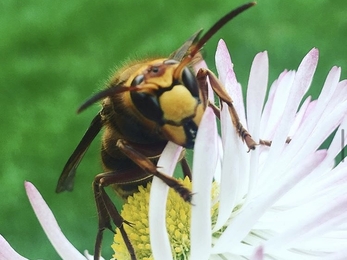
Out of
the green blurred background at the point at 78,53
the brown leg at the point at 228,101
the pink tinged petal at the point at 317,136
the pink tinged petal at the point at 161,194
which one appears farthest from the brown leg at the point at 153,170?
the green blurred background at the point at 78,53

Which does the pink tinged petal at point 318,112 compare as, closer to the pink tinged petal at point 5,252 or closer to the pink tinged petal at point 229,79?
the pink tinged petal at point 229,79

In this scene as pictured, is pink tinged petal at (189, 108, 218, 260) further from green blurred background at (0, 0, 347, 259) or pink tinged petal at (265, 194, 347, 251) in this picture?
green blurred background at (0, 0, 347, 259)

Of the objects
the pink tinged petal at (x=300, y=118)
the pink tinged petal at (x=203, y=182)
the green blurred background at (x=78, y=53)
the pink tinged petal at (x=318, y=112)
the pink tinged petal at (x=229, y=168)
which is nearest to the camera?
the pink tinged petal at (x=203, y=182)

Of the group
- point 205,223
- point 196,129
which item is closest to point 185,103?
point 196,129

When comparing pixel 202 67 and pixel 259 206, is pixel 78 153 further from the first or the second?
pixel 259 206

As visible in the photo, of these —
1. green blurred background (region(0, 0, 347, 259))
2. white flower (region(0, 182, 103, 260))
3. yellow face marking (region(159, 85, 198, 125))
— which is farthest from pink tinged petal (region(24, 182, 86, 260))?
green blurred background (region(0, 0, 347, 259))

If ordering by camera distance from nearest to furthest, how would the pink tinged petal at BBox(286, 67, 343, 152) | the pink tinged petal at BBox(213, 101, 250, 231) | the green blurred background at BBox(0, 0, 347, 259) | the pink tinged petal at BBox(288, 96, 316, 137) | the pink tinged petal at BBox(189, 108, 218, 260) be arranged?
the pink tinged petal at BBox(189, 108, 218, 260)
the pink tinged petal at BBox(213, 101, 250, 231)
the pink tinged petal at BBox(286, 67, 343, 152)
the pink tinged petal at BBox(288, 96, 316, 137)
the green blurred background at BBox(0, 0, 347, 259)

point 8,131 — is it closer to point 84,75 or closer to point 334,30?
point 84,75
